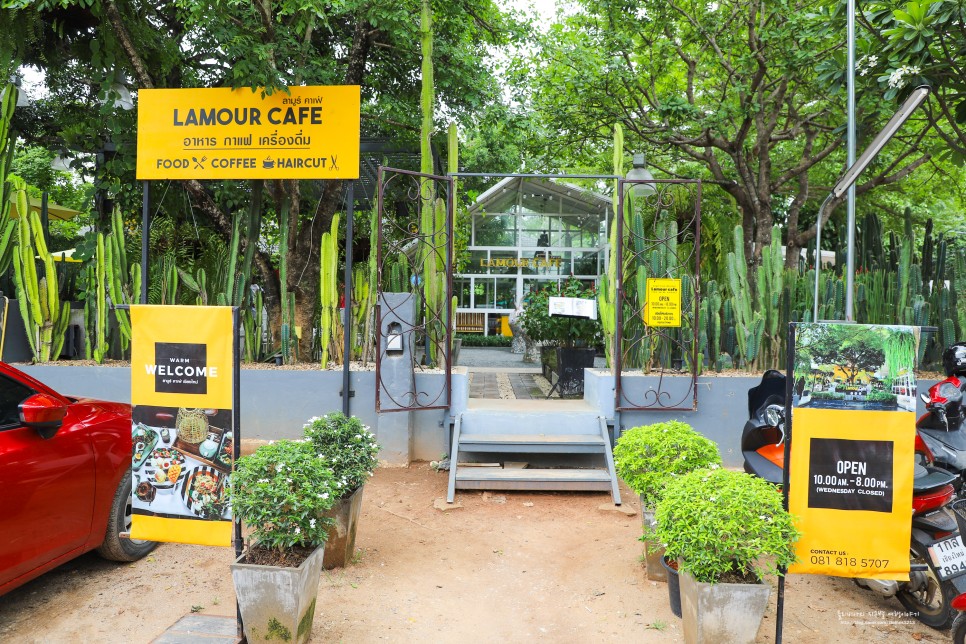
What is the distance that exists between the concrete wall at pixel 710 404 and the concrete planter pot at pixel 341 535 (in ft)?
10.5

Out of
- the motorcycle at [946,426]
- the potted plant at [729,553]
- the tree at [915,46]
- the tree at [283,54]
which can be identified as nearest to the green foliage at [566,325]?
the tree at [283,54]

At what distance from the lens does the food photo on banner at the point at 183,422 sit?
130 inches

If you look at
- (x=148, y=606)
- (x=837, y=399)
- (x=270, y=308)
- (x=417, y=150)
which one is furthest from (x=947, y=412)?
(x=417, y=150)

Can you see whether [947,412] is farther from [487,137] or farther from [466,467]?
[487,137]

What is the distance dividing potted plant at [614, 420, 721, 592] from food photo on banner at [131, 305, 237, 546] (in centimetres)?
230

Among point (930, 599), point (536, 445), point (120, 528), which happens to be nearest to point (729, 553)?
point (930, 599)

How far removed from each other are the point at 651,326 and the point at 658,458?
293cm

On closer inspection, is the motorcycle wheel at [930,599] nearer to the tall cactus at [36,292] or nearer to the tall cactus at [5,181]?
the tall cactus at [36,292]

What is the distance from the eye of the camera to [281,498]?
3.26 metres

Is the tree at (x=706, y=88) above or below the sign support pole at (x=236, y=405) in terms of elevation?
above

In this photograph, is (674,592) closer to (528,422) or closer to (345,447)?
(345,447)

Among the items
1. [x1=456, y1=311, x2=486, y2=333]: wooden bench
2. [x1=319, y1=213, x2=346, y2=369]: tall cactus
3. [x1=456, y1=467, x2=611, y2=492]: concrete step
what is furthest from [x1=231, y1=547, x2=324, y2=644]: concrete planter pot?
[x1=456, y1=311, x2=486, y2=333]: wooden bench

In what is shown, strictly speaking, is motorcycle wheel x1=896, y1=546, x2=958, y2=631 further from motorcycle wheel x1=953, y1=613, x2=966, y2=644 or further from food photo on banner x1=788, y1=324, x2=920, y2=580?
food photo on banner x1=788, y1=324, x2=920, y2=580

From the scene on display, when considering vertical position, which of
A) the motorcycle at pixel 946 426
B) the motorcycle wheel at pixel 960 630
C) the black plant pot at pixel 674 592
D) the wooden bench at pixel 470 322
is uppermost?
the wooden bench at pixel 470 322
